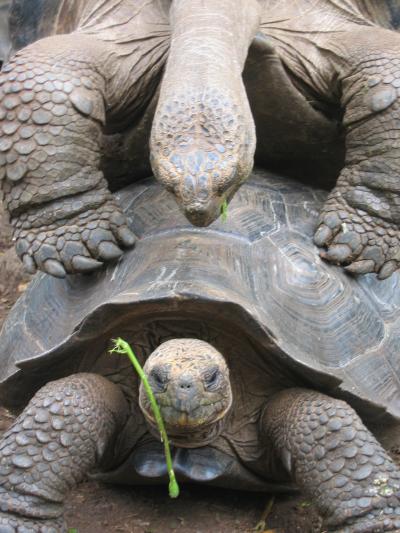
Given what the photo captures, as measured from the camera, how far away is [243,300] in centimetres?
321

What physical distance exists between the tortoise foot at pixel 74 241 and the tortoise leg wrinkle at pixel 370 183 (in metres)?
0.75

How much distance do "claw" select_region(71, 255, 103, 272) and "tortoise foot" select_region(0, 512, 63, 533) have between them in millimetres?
906

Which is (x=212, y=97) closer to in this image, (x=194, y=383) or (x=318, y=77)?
(x=194, y=383)

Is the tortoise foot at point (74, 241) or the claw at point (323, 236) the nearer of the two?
the tortoise foot at point (74, 241)

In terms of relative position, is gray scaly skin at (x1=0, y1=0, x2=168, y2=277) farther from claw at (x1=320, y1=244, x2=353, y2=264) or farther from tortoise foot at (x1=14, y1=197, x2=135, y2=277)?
claw at (x1=320, y1=244, x2=353, y2=264)

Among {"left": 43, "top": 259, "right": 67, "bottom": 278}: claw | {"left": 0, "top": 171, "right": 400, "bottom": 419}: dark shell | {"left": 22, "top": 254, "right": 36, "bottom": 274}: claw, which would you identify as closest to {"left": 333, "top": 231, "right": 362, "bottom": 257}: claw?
{"left": 0, "top": 171, "right": 400, "bottom": 419}: dark shell

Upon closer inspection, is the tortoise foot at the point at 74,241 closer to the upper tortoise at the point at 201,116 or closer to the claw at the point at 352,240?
the upper tortoise at the point at 201,116

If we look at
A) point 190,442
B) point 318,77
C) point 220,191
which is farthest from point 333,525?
point 318,77

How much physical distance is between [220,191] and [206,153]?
0.38 feet

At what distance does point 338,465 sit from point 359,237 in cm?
92

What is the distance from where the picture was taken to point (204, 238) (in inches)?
137

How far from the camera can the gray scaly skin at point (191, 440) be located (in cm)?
292

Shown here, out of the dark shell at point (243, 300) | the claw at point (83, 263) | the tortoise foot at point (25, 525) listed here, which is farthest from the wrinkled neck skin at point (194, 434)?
the claw at point (83, 263)

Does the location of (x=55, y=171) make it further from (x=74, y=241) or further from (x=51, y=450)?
(x=51, y=450)
